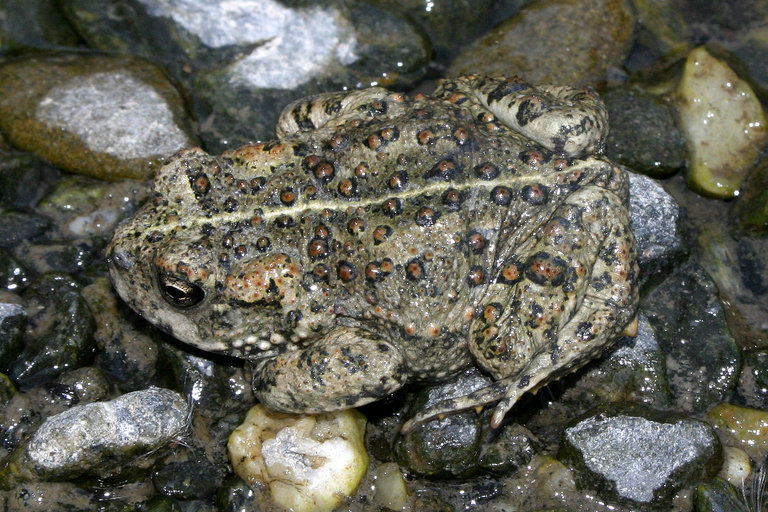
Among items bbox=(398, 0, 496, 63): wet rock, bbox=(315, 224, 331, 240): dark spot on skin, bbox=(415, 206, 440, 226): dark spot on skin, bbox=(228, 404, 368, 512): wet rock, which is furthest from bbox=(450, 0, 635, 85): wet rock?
bbox=(228, 404, 368, 512): wet rock

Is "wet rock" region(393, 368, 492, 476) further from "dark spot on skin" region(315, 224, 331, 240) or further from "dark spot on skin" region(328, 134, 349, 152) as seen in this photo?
"dark spot on skin" region(328, 134, 349, 152)

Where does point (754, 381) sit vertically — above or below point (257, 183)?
below

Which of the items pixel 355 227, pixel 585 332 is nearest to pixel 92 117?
pixel 355 227

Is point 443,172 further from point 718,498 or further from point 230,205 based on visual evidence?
point 718,498

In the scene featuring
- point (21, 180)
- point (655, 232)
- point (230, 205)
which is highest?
point (230, 205)

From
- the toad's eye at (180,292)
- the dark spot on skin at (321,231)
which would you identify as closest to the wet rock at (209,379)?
the toad's eye at (180,292)

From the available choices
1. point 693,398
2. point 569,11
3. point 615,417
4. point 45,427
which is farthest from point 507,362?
point 569,11

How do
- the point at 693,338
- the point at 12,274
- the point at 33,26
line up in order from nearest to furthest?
1. the point at 693,338
2. the point at 12,274
3. the point at 33,26

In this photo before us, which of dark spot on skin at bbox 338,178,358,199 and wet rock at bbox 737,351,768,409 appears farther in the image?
wet rock at bbox 737,351,768,409

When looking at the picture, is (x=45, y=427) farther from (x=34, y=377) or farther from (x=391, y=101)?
(x=391, y=101)
